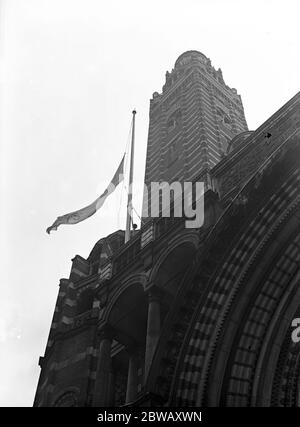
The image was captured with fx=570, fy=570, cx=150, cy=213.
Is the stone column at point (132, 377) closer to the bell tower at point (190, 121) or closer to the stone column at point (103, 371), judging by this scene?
the stone column at point (103, 371)

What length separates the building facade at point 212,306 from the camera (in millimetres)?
15883

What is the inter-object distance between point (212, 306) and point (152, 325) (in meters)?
2.61

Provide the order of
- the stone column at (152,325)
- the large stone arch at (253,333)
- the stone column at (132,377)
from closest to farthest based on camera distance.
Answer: the large stone arch at (253,333), the stone column at (152,325), the stone column at (132,377)

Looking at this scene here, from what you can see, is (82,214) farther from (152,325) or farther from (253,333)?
(253,333)

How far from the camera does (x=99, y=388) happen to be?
63.3 feet

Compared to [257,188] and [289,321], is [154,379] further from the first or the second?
[257,188]

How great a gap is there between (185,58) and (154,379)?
4079 cm

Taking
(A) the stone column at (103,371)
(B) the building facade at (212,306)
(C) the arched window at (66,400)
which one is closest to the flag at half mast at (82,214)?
(B) the building facade at (212,306)

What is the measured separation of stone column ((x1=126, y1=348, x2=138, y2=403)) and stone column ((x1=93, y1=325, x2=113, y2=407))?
107cm

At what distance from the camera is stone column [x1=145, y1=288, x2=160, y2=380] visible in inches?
687

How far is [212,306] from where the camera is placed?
668 inches

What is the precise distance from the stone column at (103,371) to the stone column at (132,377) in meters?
1.07

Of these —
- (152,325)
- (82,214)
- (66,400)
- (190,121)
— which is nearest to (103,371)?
(152,325)

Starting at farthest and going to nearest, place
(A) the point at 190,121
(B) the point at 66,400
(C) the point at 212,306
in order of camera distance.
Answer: (A) the point at 190,121 → (B) the point at 66,400 → (C) the point at 212,306
